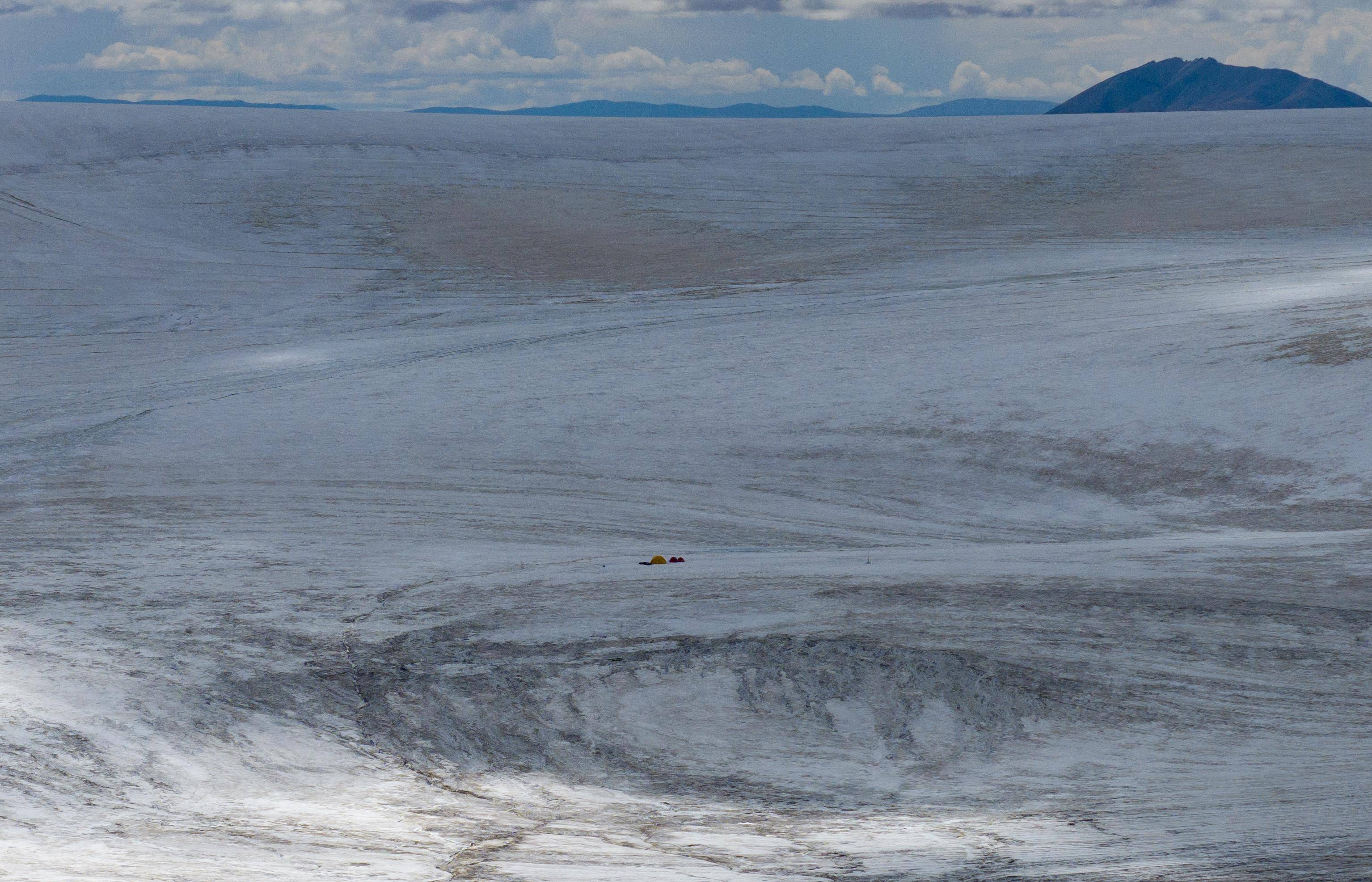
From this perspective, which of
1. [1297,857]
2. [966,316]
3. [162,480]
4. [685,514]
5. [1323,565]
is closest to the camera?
[1297,857]

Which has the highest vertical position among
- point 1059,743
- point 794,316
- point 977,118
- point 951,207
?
point 977,118

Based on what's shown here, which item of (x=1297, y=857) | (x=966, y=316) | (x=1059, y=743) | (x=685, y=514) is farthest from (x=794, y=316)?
(x=1297, y=857)

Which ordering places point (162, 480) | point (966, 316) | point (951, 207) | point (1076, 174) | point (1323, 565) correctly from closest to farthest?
point (1323, 565) → point (162, 480) → point (966, 316) → point (951, 207) → point (1076, 174)

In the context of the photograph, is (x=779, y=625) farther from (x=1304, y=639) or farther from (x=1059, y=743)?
(x=1304, y=639)

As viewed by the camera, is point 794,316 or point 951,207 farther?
point 951,207

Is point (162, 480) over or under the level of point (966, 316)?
under

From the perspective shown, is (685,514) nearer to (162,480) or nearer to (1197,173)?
(162,480)
